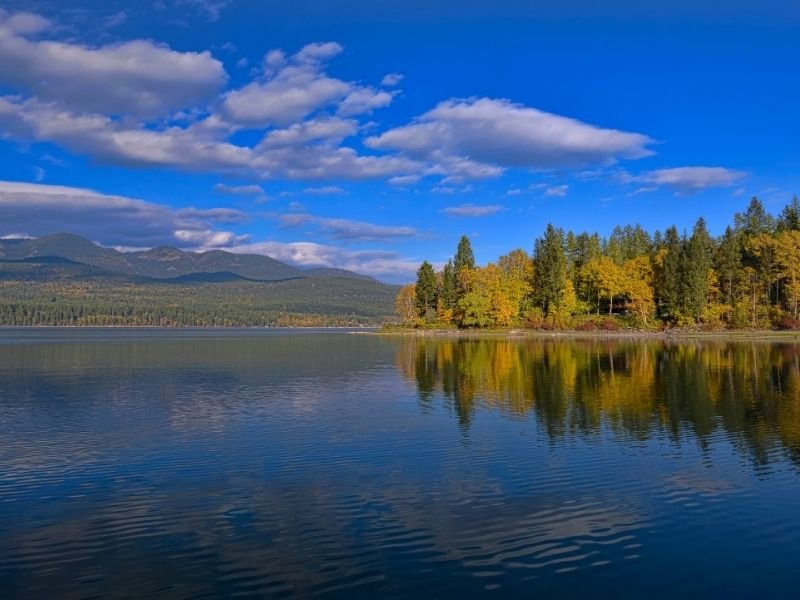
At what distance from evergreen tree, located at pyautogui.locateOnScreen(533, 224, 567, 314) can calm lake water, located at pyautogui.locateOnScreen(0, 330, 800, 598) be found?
101539 millimetres

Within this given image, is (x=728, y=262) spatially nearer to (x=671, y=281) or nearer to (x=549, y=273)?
(x=671, y=281)

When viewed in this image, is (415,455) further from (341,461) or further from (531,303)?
(531,303)

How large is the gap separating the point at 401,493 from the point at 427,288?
156m

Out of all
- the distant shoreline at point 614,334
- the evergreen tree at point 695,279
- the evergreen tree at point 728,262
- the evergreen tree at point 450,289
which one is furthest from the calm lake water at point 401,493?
the evergreen tree at point 450,289

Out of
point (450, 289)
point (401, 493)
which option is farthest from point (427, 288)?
point (401, 493)

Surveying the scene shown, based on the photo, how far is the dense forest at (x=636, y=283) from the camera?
132625 mm

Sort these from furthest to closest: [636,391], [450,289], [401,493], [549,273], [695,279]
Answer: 1. [450,289]
2. [549,273]
3. [695,279]
4. [636,391]
5. [401,493]

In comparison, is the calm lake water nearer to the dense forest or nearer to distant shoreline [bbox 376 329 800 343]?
distant shoreline [bbox 376 329 800 343]

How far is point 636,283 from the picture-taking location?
142 m

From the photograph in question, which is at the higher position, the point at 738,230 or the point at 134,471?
the point at 738,230

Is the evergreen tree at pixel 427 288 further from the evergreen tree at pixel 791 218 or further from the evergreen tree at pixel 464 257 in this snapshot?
the evergreen tree at pixel 791 218

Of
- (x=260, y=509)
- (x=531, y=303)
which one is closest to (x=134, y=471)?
(x=260, y=509)

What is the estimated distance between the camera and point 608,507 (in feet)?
66.0

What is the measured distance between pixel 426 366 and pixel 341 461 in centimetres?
4603
